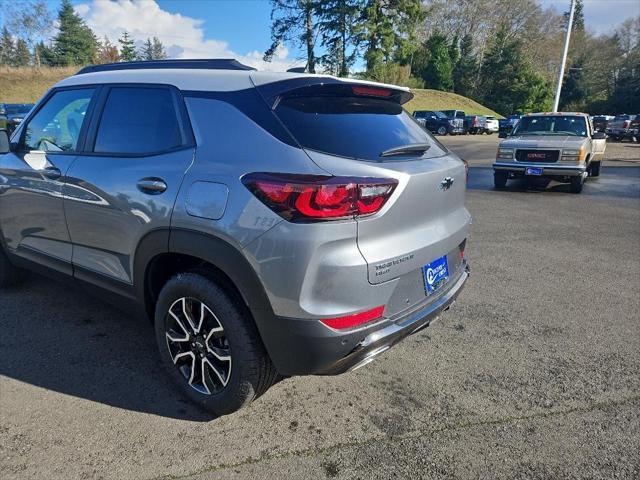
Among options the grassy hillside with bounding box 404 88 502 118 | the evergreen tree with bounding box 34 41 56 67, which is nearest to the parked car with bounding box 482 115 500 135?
the grassy hillside with bounding box 404 88 502 118

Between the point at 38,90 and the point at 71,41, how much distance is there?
106 ft

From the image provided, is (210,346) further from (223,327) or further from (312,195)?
(312,195)

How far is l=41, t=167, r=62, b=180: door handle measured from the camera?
313cm

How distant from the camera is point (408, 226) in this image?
2.36m

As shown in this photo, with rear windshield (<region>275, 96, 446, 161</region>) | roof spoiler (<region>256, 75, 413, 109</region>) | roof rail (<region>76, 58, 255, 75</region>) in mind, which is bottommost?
rear windshield (<region>275, 96, 446, 161</region>)

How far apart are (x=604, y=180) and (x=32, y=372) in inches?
560

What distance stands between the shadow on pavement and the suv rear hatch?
1.44 meters

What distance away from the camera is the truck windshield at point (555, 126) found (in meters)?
10.8

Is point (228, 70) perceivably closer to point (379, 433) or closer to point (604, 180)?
point (379, 433)

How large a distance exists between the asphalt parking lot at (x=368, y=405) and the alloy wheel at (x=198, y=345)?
20 centimetres

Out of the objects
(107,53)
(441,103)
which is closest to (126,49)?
(107,53)

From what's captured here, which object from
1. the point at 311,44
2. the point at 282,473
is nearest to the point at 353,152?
the point at 282,473

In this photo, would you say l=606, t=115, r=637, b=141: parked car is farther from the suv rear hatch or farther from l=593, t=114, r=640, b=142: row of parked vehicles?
the suv rear hatch

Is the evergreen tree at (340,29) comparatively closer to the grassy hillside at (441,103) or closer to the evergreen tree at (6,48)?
the grassy hillside at (441,103)
